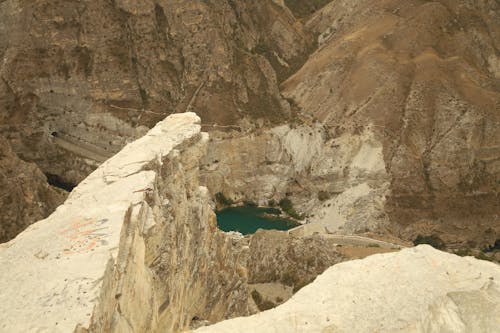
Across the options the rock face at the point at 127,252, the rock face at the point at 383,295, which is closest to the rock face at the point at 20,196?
the rock face at the point at 127,252

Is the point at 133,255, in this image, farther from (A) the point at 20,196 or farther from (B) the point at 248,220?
(B) the point at 248,220

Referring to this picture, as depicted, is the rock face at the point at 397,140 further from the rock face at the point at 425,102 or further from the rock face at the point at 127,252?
the rock face at the point at 127,252

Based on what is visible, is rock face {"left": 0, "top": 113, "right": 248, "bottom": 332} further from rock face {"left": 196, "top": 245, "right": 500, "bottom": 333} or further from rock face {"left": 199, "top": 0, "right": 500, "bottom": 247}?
rock face {"left": 199, "top": 0, "right": 500, "bottom": 247}

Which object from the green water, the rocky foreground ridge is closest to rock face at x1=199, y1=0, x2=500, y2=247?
the green water

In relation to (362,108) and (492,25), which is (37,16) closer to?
(362,108)

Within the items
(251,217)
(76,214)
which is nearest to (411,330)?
(76,214)

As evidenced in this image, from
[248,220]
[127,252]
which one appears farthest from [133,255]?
[248,220]
